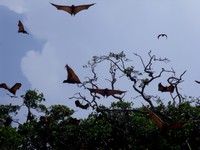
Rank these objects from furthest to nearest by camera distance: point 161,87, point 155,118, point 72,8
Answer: point 161,87 < point 72,8 < point 155,118

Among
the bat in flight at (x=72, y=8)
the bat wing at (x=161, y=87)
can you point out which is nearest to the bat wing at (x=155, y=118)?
the bat in flight at (x=72, y=8)

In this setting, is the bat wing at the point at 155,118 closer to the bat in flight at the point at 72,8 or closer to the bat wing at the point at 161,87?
the bat in flight at the point at 72,8

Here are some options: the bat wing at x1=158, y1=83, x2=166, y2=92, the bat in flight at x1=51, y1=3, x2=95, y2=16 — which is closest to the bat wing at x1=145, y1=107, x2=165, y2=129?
the bat in flight at x1=51, y1=3, x2=95, y2=16

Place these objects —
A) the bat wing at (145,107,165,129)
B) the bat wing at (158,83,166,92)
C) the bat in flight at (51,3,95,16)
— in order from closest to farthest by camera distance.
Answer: the bat wing at (145,107,165,129), the bat in flight at (51,3,95,16), the bat wing at (158,83,166,92)

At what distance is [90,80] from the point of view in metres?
20.7

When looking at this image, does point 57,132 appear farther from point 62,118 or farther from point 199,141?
point 199,141

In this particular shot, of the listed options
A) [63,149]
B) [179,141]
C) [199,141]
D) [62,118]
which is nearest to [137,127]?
[179,141]

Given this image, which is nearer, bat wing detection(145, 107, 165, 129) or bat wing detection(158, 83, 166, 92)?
bat wing detection(145, 107, 165, 129)

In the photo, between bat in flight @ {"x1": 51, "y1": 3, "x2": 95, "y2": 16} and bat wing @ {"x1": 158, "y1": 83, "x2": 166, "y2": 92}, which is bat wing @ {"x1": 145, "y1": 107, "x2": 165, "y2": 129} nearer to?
bat in flight @ {"x1": 51, "y1": 3, "x2": 95, "y2": 16}

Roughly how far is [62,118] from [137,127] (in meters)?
5.84

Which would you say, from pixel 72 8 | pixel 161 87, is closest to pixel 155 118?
pixel 72 8

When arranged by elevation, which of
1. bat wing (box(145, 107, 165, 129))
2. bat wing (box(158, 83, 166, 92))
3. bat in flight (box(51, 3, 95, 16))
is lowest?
bat wing (box(145, 107, 165, 129))

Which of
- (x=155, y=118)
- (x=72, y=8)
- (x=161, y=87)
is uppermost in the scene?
(x=72, y=8)

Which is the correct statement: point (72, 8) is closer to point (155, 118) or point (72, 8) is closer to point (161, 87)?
point (161, 87)
